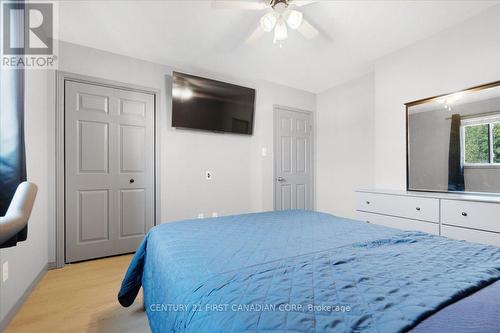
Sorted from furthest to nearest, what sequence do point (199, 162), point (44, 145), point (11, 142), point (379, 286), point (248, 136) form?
1. point (248, 136)
2. point (199, 162)
3. point (44, 145)
4. point (11, 142)
5. point (379, 286)

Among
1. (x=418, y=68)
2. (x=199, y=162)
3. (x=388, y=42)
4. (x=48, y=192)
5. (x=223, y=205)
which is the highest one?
(x=388, y=42)

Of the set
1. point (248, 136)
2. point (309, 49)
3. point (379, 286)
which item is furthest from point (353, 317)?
point (248, 136)

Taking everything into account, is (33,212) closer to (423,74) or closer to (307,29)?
(307,29)

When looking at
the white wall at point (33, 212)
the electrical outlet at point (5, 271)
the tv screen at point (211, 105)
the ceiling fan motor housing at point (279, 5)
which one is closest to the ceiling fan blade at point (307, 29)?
the ceiling fan motor housing at point (279, 5)

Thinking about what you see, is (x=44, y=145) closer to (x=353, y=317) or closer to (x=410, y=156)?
(x=353, y=317)

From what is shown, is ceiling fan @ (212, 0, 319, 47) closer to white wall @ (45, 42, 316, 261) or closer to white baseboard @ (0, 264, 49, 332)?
white wall @ (45, 42, 316, 261)

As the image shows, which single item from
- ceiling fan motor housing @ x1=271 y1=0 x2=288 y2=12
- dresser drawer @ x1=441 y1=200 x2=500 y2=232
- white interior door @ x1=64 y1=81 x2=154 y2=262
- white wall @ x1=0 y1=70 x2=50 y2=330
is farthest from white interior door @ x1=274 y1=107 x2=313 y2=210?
white wall @ x1=0 y1=70 x2=50 y2=330

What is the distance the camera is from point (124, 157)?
2949mm

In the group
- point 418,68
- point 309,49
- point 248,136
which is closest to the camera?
point 418,68

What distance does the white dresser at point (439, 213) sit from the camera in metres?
1.88

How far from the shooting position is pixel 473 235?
194 centimetres

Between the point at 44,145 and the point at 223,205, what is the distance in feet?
7.23

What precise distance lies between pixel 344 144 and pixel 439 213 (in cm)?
196

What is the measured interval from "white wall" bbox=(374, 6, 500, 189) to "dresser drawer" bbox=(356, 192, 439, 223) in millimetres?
415
